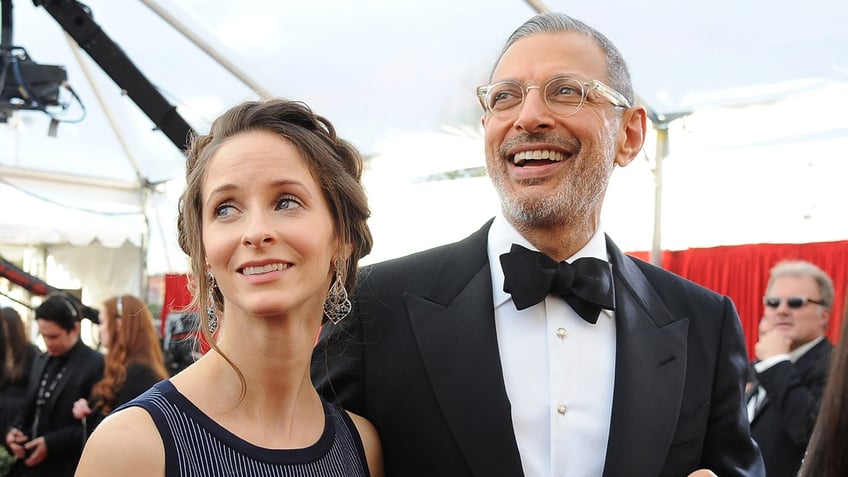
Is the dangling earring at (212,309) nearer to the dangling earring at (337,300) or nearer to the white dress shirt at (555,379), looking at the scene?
the dangling earring at (337,300)

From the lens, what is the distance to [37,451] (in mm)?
4371

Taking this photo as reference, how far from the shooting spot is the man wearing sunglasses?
10.9 feet

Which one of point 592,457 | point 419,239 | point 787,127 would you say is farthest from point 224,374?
point 419,239

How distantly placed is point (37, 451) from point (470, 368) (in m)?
3.45

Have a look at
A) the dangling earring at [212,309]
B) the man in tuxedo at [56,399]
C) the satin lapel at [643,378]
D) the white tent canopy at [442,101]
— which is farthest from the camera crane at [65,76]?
the satin lapel at [643,378]

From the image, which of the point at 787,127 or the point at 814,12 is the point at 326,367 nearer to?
the point at 814,12

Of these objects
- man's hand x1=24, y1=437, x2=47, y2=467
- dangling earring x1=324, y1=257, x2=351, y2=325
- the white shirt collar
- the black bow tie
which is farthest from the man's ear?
man's hand x1=24, y1=437, x2=47, y2=467

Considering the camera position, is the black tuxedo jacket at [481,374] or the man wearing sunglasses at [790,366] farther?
the man wearing sunglasses at [790,366]

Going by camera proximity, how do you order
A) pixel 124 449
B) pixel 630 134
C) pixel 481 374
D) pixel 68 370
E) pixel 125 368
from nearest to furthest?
pixel 124 449, pixel 481 374, pixel 630 134, pixel 125 368, pixel 68 370

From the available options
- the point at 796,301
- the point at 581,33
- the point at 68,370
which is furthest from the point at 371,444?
the point at 68,370

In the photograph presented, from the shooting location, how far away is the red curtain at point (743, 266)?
4.99 m

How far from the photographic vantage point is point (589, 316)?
1.82 meters

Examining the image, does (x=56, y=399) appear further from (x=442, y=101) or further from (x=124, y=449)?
(x=124, y=449)

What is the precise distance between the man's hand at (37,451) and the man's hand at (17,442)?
0.23ft
